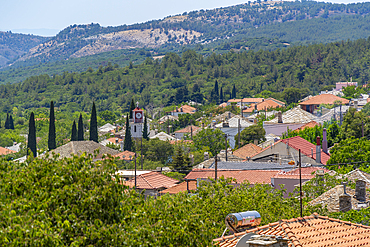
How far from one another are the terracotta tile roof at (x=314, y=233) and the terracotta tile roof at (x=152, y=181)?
24.4 meters

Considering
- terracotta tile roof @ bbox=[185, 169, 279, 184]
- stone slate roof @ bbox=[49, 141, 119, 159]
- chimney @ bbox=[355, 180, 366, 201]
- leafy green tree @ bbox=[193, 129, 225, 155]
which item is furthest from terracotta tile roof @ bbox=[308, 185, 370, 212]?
stone slate roof @ bbox=[49, 141, 119, 159]

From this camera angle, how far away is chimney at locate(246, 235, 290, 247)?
10641 millimetres

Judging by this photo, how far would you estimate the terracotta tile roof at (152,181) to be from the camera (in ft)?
124

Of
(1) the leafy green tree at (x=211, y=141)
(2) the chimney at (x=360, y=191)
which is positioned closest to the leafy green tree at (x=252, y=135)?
(1) the leafy green tree at (x=211, y=141)

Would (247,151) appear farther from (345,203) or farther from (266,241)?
(266,241)

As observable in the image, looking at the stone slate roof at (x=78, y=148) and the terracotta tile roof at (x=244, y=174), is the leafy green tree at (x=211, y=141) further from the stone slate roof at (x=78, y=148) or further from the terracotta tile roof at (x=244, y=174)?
the terracotta tile roof at (x=244, y=174)

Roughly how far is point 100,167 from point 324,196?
595 inches

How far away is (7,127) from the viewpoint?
14038 cm

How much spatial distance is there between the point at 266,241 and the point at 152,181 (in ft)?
95.2

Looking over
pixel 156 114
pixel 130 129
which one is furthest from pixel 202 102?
pixel 130 129

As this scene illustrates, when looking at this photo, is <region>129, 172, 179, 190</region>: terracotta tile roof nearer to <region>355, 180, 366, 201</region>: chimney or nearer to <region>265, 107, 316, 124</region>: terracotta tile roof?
<region>355, 180, 366, 201</region>: chimney

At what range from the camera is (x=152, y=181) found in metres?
39.3

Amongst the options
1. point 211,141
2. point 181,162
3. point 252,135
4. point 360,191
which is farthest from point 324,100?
point 360,191

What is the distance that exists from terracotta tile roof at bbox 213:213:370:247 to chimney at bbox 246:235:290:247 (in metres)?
0.43
